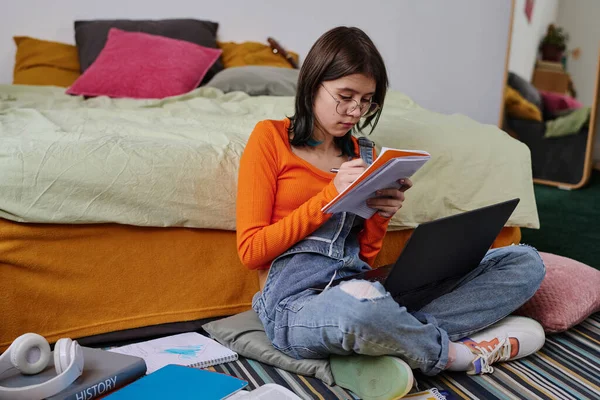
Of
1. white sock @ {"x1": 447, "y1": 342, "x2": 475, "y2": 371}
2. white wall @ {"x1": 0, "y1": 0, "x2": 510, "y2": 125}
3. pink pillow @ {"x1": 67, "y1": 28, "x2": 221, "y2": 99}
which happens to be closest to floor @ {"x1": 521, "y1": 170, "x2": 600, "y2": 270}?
white wall @ {"x1": 0, "y1": 0, "x2": 510, "y2": 125}

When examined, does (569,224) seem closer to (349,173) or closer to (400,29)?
(400,29)

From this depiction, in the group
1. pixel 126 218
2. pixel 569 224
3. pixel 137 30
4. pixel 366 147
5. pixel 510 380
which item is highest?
pixel 137 30

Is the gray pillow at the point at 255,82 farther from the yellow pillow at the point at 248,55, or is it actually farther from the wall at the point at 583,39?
A: the wall at the point at 583,39

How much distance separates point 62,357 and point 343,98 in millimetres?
743

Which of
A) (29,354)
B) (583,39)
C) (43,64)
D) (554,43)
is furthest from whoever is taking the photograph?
(554,43)

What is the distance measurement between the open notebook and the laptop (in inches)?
4.5

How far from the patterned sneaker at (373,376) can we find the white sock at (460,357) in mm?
181

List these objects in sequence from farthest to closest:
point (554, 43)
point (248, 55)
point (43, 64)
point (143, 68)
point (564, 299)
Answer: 1. point (554, 43)
2. point (248, 55)
3. point (43, 64)
4. point (143, 68)
5. point (564, 299)

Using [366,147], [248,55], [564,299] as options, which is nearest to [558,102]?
[248,55]

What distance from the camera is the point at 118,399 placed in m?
1.09

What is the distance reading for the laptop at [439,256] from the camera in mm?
1217

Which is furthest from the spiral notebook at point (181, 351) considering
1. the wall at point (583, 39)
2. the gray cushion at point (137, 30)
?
the wall at point (583, 39)

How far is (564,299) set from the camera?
155 cm

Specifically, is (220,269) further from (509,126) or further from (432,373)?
(509,126)
